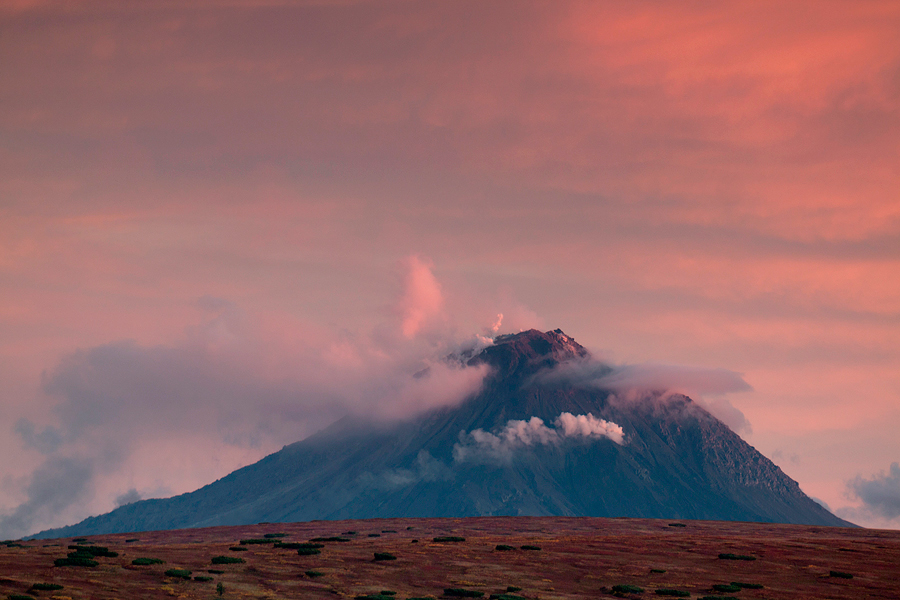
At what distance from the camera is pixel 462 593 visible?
6094cm

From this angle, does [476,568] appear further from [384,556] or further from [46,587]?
[46,587]

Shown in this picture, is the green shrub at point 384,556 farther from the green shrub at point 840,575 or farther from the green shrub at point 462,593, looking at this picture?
the green shrub at point 840,575

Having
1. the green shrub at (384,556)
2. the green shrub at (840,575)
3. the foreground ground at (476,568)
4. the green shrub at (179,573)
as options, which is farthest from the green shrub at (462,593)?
the green shrub at (840,575)

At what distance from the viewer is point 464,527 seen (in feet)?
392

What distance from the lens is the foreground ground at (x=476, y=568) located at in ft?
195

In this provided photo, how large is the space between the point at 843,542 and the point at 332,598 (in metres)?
73.5

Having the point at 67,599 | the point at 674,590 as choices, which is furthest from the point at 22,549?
the point at 674,590

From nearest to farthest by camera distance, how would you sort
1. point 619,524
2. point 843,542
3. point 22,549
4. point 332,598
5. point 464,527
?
point 332,598 < point 22,549 < point 843,542 < point 464,527 < point 619,524

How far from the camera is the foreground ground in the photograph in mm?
59375

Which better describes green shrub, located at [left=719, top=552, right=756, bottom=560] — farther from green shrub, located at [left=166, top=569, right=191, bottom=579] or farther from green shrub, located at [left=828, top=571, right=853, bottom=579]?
green shrub, located at [left=166, top=569, right=191, bottom=579]

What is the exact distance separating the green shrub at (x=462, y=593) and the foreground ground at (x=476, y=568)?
0.21m

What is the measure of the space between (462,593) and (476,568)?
12.5 metres

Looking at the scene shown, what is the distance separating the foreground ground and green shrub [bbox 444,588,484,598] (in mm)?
207

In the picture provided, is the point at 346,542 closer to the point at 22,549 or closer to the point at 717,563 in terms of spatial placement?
the point at 22,549
